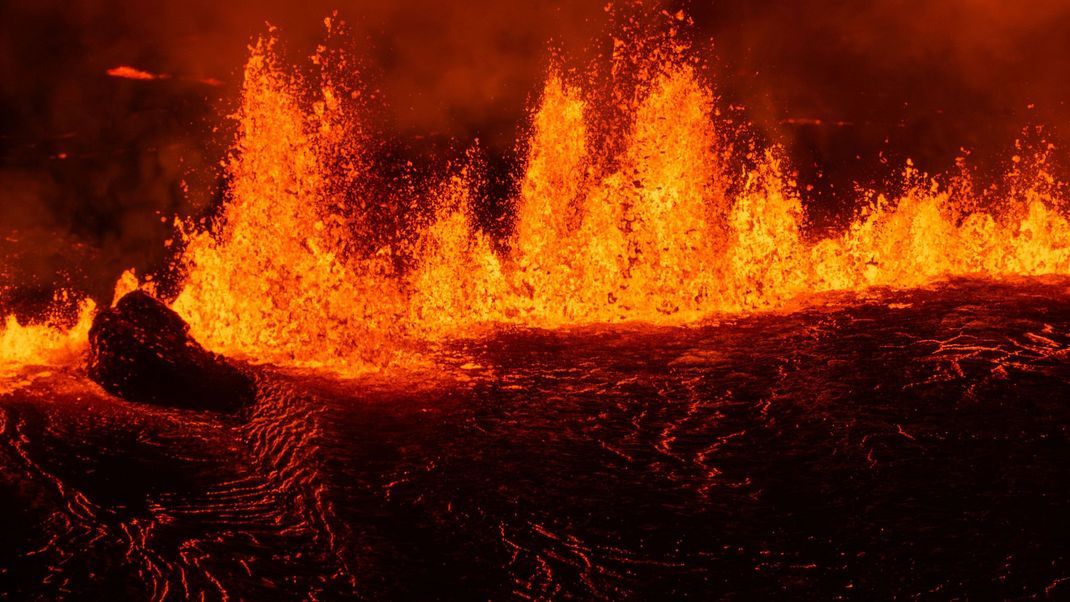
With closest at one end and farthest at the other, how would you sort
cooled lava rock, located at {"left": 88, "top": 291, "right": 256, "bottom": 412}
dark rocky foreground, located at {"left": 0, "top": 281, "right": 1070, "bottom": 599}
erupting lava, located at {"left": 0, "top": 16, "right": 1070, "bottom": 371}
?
dark rocky foreground, located at {"left": 0, "top": 281, "right": 1070, "bottom": 599}, cooled lava rock, located at {"left": 88, "top": 291, "right": 256, "bottom": 412}, erupting lava, located at {"left": 0, "top": 16, "right": 1070, "bottom": 371}

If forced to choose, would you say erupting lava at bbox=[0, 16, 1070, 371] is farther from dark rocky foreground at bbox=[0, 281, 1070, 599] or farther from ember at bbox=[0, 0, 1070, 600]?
dark rocky foreground at bbox=[0, 281, 1070, 599]

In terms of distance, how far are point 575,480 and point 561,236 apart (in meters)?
5.65

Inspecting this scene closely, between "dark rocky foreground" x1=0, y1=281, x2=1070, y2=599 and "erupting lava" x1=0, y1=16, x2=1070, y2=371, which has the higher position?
"erupting lava" x1=0, y1=16, x2=1070, y2=371

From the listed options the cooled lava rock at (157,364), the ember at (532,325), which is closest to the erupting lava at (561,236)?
the ember at (532,325)

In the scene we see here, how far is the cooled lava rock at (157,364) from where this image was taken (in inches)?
205

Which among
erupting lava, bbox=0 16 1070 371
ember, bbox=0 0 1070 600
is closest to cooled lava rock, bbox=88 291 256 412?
ember, bbox=0 0 1070 600

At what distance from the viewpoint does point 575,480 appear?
3.97m

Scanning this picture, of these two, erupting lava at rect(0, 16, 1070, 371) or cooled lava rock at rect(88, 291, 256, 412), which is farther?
erupting lava at rect(0, 16, 1070, 371)

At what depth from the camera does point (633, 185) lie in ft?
31.2

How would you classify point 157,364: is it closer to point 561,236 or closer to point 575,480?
point 575,480

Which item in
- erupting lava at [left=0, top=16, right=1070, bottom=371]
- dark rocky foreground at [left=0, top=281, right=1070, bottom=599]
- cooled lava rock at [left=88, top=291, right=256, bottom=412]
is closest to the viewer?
dark rocky foreground at [left=0, top=281, right=1070, bottom=599]

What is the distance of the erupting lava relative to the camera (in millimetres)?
7102

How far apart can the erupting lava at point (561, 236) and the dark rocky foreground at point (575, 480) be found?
4.18 ft

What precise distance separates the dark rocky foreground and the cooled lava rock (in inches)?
5.5
